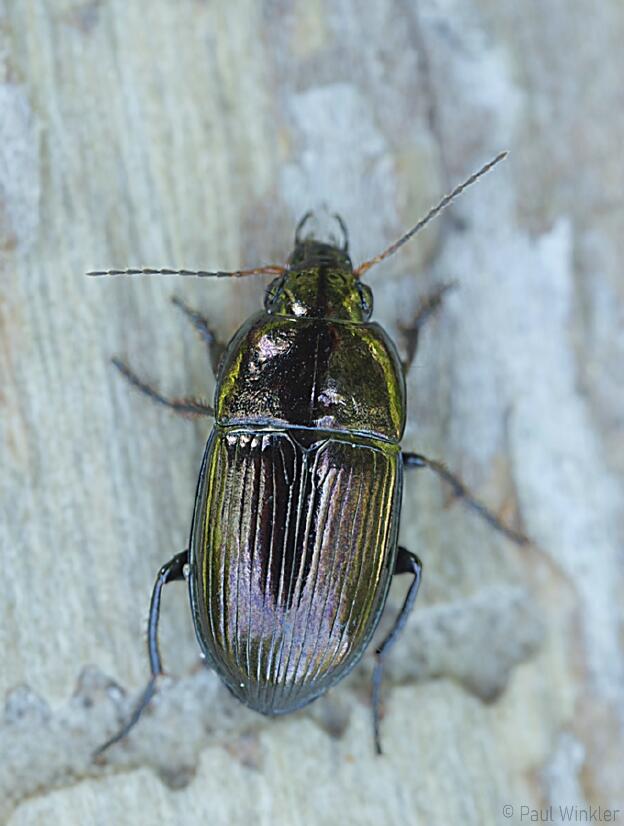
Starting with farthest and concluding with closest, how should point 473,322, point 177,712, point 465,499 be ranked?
point 473,322 → point 465,499 → point 177,712

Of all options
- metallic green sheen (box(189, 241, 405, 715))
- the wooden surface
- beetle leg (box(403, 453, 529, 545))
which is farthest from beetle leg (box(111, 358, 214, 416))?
beetle leg (box(403, 453, 529, 545))

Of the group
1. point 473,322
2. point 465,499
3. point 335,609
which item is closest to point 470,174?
point 473,322

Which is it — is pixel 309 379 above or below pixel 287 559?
above

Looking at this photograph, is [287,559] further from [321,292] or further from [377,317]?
[377,317]

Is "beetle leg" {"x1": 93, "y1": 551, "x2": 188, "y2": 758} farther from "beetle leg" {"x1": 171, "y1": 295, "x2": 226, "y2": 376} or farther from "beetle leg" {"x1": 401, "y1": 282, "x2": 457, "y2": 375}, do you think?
"beetle leg" {"x1": 401, "y1": 282, "x2": 457, "y2": 375}

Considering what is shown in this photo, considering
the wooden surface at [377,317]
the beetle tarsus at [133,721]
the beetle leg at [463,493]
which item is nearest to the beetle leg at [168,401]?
the wooden surface at [377,317]

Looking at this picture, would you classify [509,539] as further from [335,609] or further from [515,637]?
[335,609]

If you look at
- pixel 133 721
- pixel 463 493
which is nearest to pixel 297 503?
pixel 463 493
